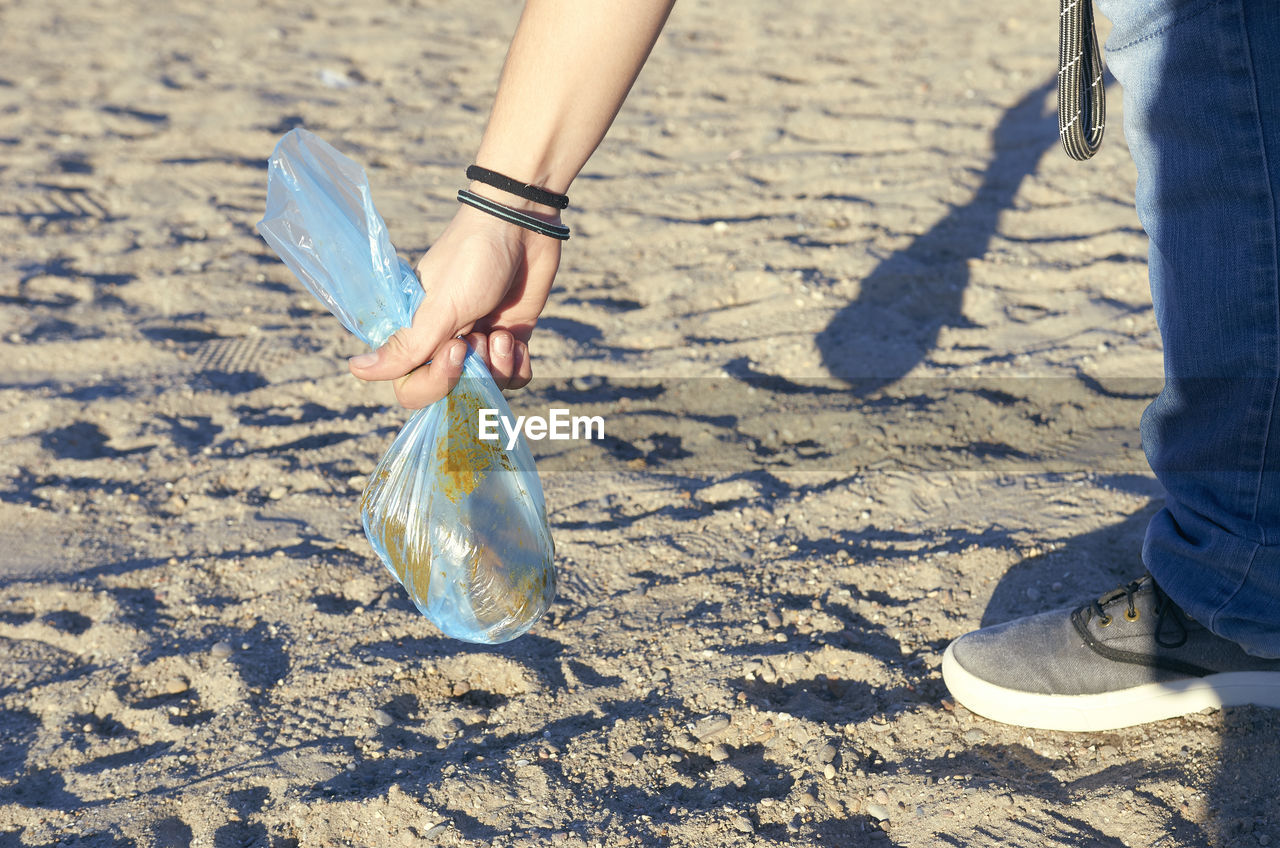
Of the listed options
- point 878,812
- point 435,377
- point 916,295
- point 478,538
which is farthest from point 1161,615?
point 916,295

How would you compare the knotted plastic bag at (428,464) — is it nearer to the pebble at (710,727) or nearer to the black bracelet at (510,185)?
the black bracelet at (510,185)

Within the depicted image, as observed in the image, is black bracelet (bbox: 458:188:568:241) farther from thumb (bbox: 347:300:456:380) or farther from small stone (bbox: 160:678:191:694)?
small stone (bbox: 160:678:191:694)

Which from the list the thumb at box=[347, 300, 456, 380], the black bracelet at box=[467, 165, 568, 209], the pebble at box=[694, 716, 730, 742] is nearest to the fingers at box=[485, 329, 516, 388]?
the thumb at box=[347, 300, 456, 380]

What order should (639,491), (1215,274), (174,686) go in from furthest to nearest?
(639,491)
(174,686)
(1215,274)

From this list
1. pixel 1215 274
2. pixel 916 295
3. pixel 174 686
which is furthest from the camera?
pixel 916 295

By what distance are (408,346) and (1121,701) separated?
1.21 meters

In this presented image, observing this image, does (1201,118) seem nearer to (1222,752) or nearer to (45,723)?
(1222,752)

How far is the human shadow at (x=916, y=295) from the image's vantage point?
2.74 metres

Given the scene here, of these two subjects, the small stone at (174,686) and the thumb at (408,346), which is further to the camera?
the small stone at (174,686)

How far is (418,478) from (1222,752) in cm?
127

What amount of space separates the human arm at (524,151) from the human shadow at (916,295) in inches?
53.3

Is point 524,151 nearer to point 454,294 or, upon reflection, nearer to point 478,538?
point 454,294

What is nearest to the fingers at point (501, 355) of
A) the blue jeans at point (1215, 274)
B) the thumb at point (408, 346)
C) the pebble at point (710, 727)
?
the thumb at point (408, 346)

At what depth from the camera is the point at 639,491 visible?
2295 mm
